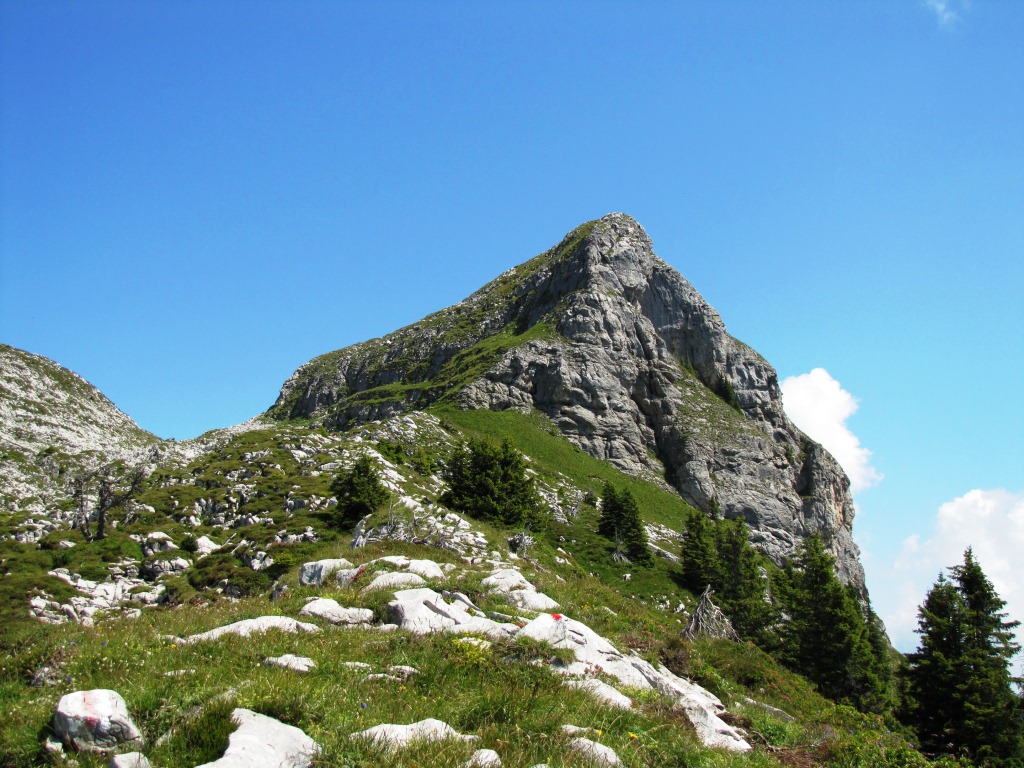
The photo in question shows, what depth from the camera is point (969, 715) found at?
24.9 metres

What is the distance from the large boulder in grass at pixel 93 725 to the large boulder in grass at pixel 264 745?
0.96m

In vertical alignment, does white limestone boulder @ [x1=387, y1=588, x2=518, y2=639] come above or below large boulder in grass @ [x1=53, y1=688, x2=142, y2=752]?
above

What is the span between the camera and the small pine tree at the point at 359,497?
1158 inches

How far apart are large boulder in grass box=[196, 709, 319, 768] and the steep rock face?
72564 mm

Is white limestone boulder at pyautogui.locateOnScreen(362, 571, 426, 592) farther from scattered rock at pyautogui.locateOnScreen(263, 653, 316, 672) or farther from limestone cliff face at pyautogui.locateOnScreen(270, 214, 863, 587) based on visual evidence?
limestone cliff face at pyautogui.locateOnScreen(270, 214, 863, 587)

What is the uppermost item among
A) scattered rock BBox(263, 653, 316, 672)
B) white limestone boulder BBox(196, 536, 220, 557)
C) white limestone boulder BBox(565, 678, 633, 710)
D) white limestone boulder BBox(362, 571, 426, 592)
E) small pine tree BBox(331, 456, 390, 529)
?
small pine tree BBox(331, 456, 390, 529)

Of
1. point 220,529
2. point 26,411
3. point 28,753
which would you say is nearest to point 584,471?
point 220,529

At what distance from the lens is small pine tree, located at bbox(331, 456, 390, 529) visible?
29425 millimetres

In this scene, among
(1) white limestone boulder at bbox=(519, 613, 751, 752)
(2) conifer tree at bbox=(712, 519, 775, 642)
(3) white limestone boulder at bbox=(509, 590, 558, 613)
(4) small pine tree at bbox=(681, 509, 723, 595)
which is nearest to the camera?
(1) white limestone boulder at bbox=(519, 613, 751, 752)

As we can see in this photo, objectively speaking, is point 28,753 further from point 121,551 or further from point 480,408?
point 480,408

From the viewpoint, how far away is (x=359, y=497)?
3012cm

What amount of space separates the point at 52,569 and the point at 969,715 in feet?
133

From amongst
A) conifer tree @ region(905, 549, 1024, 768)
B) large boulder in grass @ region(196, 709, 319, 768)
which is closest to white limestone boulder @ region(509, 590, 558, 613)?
large boulder in grass @ region(196, 709, 319, 768)

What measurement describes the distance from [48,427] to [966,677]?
144776 mm
